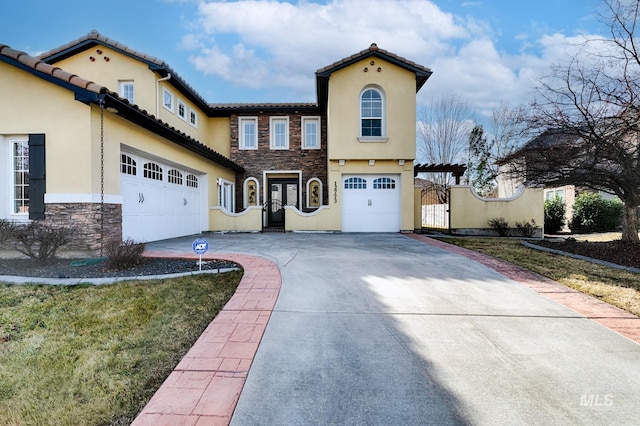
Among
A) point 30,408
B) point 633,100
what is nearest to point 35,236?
point 30,408

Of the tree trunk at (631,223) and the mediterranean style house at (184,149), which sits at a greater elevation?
the mediterranean style house at (184,149)

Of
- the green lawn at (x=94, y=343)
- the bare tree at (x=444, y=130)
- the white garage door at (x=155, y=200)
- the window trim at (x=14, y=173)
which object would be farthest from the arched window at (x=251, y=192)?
the bare tree at (x=444, y=130)

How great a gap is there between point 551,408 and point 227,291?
408cm

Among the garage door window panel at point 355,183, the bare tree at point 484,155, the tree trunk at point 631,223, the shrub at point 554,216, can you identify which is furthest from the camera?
the bare tree at point 484,155

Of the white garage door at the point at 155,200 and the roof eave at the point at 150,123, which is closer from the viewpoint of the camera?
the roof eave at the point at 150,123

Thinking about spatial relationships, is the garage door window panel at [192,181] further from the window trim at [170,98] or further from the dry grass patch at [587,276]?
the dry grass patch at [587,276]

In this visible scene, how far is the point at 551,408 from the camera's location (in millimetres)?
2320

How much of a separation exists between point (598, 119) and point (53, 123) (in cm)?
1323

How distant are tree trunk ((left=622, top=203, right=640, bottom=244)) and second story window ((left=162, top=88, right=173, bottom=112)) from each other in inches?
648

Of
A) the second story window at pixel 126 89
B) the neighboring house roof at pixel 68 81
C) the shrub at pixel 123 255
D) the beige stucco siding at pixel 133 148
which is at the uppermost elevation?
the second story window at pixel 126 89

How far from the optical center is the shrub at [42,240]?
622cm

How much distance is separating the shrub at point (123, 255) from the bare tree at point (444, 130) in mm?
22756

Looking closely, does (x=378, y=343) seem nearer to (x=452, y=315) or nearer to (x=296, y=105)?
(x=452, y=315)

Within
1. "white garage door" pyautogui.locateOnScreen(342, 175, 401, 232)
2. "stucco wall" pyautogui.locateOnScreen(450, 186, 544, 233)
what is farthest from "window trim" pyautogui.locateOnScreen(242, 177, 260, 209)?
"stucco wall" pyautogui.locateOnScreen(450, 186, 544, 233)
